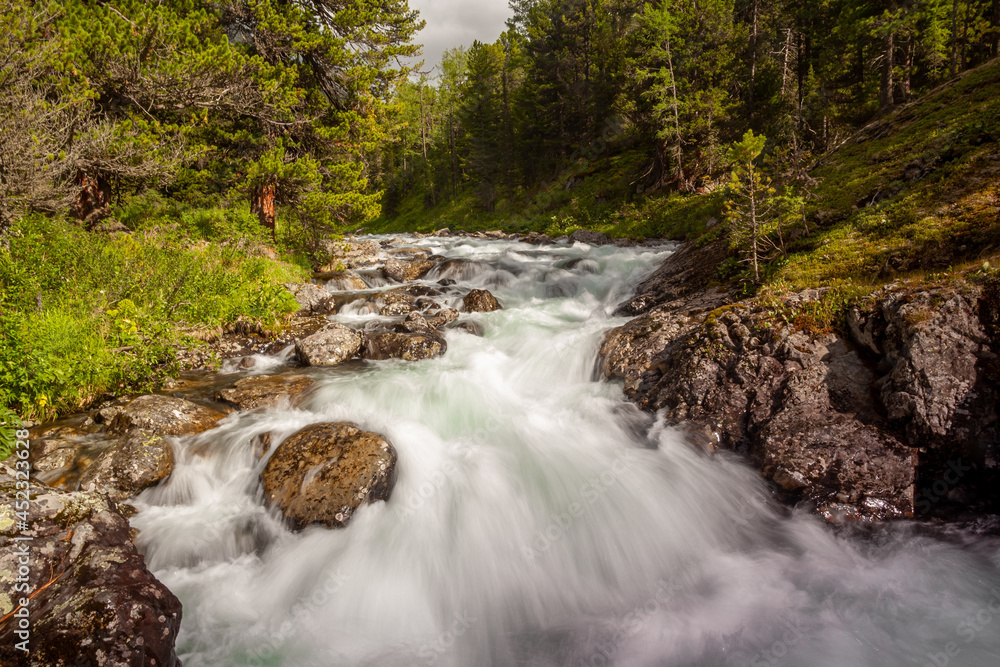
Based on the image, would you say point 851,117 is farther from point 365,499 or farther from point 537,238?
point 365,499

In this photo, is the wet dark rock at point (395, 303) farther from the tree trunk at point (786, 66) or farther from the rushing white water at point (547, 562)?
the tree trunk at point (786, 66)

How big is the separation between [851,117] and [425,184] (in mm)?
43757

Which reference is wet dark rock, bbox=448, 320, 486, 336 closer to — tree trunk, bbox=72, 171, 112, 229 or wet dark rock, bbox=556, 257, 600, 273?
wet dark rock, bbox=556, 257, 600, 273

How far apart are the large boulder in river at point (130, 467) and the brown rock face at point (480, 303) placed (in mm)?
8084

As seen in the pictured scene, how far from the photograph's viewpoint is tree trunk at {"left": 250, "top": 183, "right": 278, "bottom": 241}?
1404 centimetres

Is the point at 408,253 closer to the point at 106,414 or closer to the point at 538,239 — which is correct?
the point at 538,239

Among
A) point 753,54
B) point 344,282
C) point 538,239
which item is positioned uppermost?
point 753,54

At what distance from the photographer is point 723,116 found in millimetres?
21125

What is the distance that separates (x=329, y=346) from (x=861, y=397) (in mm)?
8888

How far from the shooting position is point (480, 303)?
12.7 m

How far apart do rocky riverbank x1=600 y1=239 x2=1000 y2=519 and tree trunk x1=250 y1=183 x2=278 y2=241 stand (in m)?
A: 13.2

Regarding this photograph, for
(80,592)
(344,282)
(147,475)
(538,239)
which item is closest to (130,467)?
(147,475)

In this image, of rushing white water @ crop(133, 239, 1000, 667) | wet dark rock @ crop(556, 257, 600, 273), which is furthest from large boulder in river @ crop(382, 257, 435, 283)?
rushing white water @ crop(133, 239, 1000, 667)

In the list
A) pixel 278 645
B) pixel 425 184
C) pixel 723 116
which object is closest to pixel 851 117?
pixel 723 116
